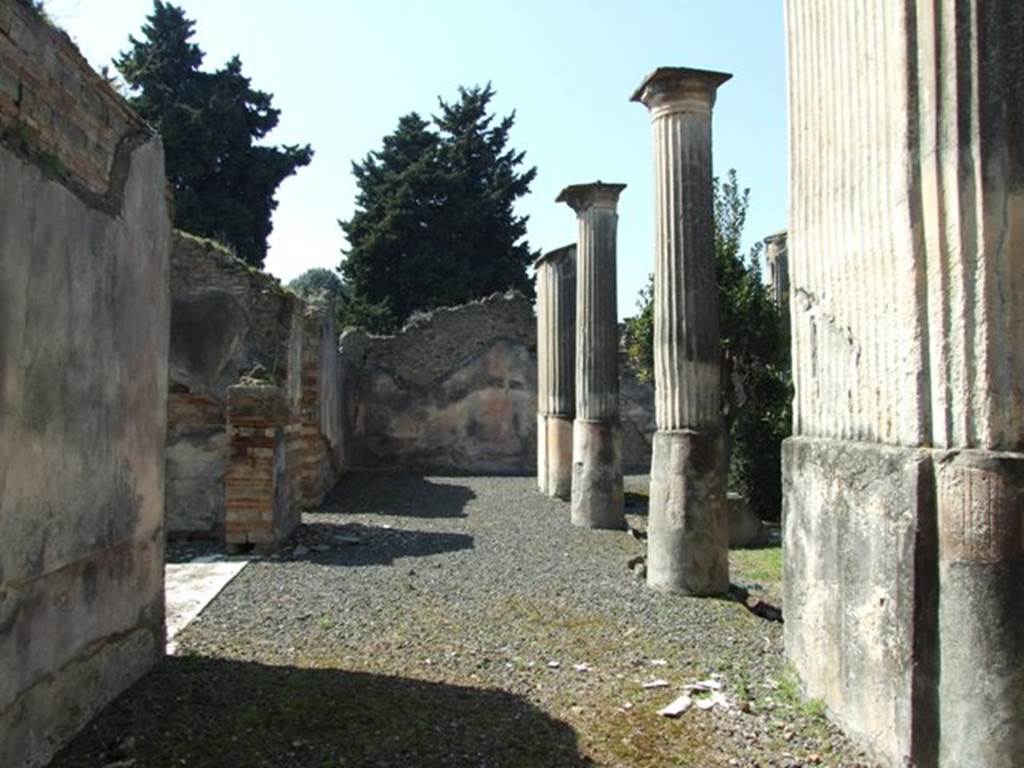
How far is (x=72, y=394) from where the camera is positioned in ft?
11.2

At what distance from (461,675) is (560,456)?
8.20 m

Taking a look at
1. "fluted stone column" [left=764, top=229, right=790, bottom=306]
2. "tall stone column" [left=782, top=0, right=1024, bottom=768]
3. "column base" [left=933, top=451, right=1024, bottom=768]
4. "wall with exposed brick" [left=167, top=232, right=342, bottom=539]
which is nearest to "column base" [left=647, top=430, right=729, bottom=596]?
"tall stone column" [left=782, top=0, right=1024, bottom=768]

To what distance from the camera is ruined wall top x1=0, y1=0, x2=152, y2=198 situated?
118 inches

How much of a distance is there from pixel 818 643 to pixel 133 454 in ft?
9.94

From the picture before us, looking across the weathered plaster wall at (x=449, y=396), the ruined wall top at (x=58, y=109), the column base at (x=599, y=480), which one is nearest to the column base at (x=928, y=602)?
the ruined wall top at (x=58, y=109)

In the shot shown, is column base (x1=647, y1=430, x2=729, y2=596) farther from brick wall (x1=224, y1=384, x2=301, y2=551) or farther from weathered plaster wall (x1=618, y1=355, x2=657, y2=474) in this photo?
weathered plaster wall (x1=618, y1=355, x2=657, y2=474)

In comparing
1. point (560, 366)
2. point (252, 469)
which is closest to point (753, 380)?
point (560, 366)

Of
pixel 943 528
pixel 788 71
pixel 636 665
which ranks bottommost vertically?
pixel 636 665

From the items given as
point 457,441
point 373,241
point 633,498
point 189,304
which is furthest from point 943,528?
point 373,241

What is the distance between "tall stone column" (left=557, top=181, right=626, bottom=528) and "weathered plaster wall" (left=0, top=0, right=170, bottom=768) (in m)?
5.87

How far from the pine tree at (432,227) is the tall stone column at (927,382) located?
24.3 m

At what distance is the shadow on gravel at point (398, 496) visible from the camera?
11.1 meters

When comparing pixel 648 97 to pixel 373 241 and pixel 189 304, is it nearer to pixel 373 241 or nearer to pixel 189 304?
pixel 189 304

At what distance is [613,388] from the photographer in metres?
9.89
